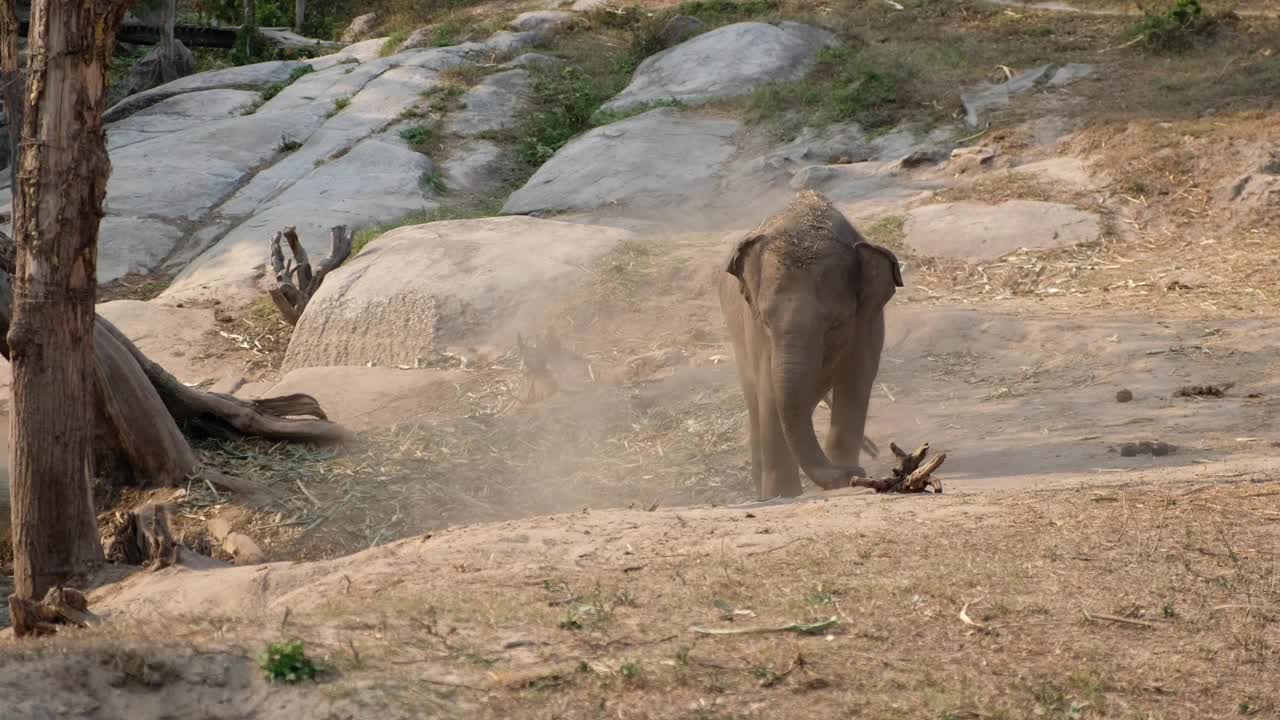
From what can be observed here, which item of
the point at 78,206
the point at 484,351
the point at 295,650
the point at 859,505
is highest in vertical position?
the point at 78,206

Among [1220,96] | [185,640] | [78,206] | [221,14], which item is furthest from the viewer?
[221,14]

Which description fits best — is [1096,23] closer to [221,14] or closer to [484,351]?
[484,351]

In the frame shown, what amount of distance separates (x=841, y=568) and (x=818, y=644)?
0.85 metres

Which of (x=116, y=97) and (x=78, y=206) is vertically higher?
(x=78, y=206)

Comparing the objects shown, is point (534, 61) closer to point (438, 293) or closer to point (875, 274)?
point (438, 293)

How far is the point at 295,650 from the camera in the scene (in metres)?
4.48

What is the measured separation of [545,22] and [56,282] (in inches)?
796

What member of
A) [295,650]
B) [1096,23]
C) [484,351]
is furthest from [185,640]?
[1096,23]

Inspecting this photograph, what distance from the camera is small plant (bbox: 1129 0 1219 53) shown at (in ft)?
63.1

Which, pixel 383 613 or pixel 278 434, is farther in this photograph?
pixel 278 434

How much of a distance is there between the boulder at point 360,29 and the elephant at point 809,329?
23.4 m

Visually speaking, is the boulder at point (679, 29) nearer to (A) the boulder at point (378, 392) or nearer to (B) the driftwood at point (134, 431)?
(A) the boulder at point (378, 392)

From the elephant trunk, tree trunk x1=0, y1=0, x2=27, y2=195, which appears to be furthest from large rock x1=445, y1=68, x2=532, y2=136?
the elephant trunk

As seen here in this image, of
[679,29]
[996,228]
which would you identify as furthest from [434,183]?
[996,228]
